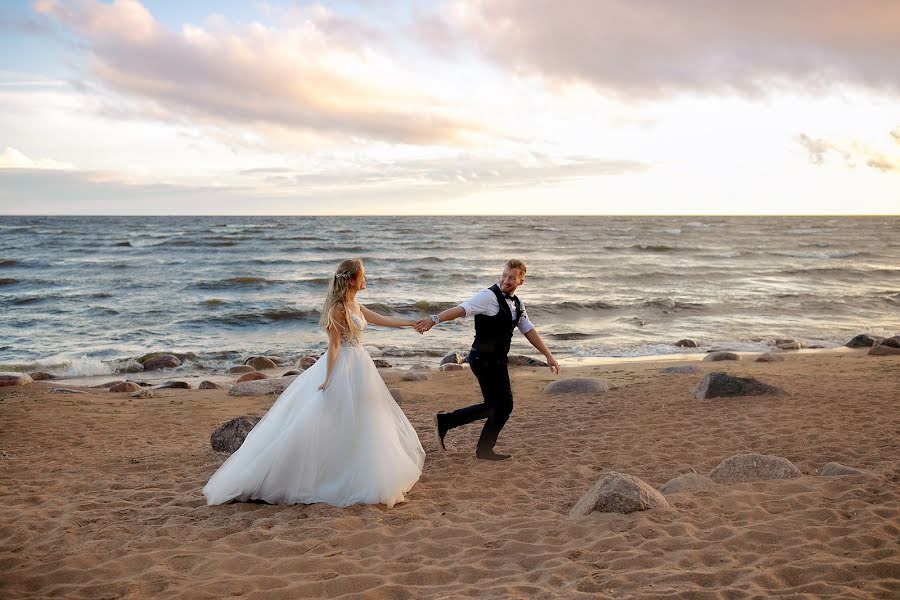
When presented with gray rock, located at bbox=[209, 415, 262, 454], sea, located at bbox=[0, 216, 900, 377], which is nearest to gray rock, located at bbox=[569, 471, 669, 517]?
gray rock, located at bbox=[209, 415, 262, 454]

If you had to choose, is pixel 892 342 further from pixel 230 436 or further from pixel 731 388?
pixel 230 436

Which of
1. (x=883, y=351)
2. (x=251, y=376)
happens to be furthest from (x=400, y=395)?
(x=883, y=351)

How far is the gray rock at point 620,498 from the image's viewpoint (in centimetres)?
542

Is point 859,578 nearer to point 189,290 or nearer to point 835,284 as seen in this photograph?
point 189,290

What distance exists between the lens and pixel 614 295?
1102 inches

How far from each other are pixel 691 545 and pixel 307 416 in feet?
10.9

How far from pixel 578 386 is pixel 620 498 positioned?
19.5 ft

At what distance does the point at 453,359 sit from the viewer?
15477 millimetres

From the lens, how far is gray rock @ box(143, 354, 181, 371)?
49.6 ft

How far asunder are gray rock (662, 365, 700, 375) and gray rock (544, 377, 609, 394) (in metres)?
2.02

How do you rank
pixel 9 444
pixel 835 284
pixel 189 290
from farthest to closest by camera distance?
pixel 835 284 → pixel 189 290 → pixel 9 444

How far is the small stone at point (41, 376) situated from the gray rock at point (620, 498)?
12.7 metres

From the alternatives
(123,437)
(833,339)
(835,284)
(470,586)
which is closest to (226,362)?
(123,437)

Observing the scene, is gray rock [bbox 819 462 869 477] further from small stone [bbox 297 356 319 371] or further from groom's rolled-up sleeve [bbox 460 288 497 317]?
small stone [bbox 297 356 319 371]
